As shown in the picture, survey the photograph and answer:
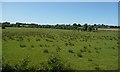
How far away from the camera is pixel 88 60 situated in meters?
22.8

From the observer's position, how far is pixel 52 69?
52.5 feet

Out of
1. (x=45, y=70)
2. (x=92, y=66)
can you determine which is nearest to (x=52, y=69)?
(x=45, y=70)

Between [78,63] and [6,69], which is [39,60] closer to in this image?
[78,63]

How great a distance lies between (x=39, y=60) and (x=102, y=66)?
5351 mm

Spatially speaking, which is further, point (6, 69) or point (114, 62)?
point (114, 62)

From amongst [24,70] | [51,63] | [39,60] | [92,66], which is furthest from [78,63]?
[24,70]

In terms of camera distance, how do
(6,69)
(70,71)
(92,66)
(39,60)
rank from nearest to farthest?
(6,69), (70,71), (92,66), (39,60)

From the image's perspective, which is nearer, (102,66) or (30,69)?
(30,69)

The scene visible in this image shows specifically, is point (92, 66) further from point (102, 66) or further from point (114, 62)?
point (114, 62)

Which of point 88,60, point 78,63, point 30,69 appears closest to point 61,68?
point 30,69

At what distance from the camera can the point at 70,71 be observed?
56.5 ft

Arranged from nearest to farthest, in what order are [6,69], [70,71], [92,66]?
[6,69] → [70,71] → [92,66]

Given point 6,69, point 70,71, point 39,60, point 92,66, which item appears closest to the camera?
point 6,69

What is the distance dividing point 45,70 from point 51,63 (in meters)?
0.80
